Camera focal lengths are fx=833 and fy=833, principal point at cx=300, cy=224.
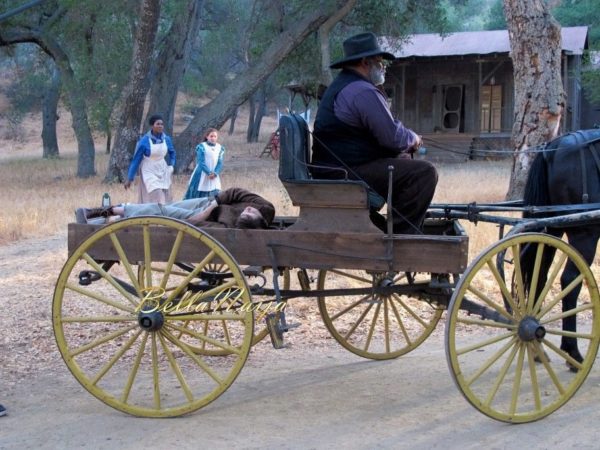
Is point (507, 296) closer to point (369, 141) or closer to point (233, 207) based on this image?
point (369, 141)

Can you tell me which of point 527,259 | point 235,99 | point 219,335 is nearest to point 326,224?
point 527,259

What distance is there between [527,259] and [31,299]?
4.86 m

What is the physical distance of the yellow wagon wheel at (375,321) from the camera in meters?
6.31

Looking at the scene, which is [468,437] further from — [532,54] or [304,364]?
[532,54]

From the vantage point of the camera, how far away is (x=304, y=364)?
640 cm

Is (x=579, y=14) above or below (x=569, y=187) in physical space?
above

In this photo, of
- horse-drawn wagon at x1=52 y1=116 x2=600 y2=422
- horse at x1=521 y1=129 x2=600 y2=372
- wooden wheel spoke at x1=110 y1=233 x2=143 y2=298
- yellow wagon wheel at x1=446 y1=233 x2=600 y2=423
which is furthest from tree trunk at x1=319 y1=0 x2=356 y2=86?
wooden wheel spoke at x1=110 y1=233 x2=143 y2=298

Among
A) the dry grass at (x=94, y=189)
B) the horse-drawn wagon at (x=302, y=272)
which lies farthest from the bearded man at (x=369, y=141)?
the dry grass at (x=94, y=189)

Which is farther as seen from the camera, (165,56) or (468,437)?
(165,56)

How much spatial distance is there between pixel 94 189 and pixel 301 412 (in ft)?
49.7

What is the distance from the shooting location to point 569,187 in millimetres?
6207

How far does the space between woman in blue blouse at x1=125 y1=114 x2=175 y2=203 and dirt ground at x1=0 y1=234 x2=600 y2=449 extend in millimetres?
4880

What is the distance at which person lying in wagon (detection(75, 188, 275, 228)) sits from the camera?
17.8 feet

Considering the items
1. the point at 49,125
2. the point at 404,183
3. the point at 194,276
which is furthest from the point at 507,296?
the point at 49,125
